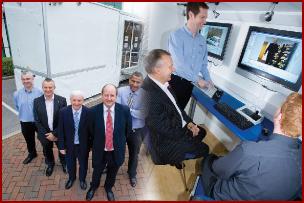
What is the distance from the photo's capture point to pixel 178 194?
263 centimetres

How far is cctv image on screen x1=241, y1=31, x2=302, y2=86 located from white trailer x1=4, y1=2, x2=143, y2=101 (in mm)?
3156

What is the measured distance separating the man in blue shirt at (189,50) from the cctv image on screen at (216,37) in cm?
61

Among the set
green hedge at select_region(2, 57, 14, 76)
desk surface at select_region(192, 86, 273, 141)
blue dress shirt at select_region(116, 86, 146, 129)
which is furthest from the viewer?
green hedge at select_region(2, 57, 14, 76)

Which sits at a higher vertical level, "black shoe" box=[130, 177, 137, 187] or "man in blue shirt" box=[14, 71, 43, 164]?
"man in blue shirt" box=[14, 71, 43, 164]

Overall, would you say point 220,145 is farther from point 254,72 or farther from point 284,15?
point 284,15

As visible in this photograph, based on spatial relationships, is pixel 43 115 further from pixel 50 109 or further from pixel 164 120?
pixel 164 120

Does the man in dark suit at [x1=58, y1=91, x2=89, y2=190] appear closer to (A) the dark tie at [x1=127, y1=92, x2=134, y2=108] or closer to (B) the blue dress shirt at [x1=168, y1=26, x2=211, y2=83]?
(A) the dark tie at [x1=127, y1=92, x2=134, y2=108]

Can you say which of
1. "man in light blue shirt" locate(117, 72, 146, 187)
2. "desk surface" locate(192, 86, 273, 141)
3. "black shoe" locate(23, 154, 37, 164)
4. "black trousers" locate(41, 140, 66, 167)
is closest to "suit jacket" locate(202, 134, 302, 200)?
"desk surface" locate(192, 86, 273, 141)

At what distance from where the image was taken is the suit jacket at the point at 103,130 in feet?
→ 6.93

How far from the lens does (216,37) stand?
3.58 m

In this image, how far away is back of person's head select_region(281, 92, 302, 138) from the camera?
1296 millimetres

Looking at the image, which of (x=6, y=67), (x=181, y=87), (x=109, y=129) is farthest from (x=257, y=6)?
(x=6, y=67)

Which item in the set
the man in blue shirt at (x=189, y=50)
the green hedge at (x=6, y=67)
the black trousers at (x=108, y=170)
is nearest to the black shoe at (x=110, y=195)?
the black trousers at (x=108, y=170)

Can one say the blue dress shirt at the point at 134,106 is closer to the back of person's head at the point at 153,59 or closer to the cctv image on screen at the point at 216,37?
the back of person's head at the point at 153,59
